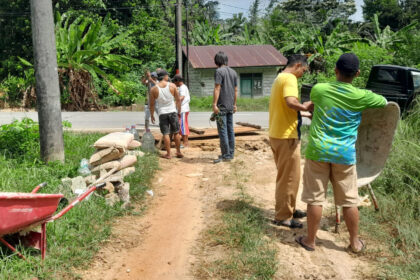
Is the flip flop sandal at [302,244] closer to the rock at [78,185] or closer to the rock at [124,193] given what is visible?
the rock at [124,193]

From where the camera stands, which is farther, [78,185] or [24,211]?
[78,185]

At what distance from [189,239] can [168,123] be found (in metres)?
3.68

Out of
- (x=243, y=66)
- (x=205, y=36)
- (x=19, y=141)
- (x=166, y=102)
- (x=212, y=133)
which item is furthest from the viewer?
(x=205, y=36)

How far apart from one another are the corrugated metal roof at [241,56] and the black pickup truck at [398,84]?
13877 millimetres

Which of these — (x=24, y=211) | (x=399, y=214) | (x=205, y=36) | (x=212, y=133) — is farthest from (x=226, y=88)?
(x=205, y=36)

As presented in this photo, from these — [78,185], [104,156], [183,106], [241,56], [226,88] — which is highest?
[241,56]

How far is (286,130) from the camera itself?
420 centimetres

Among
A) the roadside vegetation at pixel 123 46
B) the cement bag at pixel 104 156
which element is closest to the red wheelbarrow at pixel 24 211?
the cement bag at pixel 104 156

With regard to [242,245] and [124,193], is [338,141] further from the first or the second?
[124,193]

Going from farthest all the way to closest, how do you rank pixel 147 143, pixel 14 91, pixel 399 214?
→ 1. pixel 14 91
2. pixel 147 143
3. pixel 399 214

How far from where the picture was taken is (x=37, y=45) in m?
5.91

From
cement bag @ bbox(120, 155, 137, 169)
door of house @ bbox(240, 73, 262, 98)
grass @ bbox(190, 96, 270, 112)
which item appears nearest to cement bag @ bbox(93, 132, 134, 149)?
cement bag @ bbox(120, 155, 137, 169)

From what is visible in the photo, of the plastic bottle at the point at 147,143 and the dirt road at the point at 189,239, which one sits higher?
the plastic bottle at the point at 147,143

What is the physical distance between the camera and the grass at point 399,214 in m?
3.63
